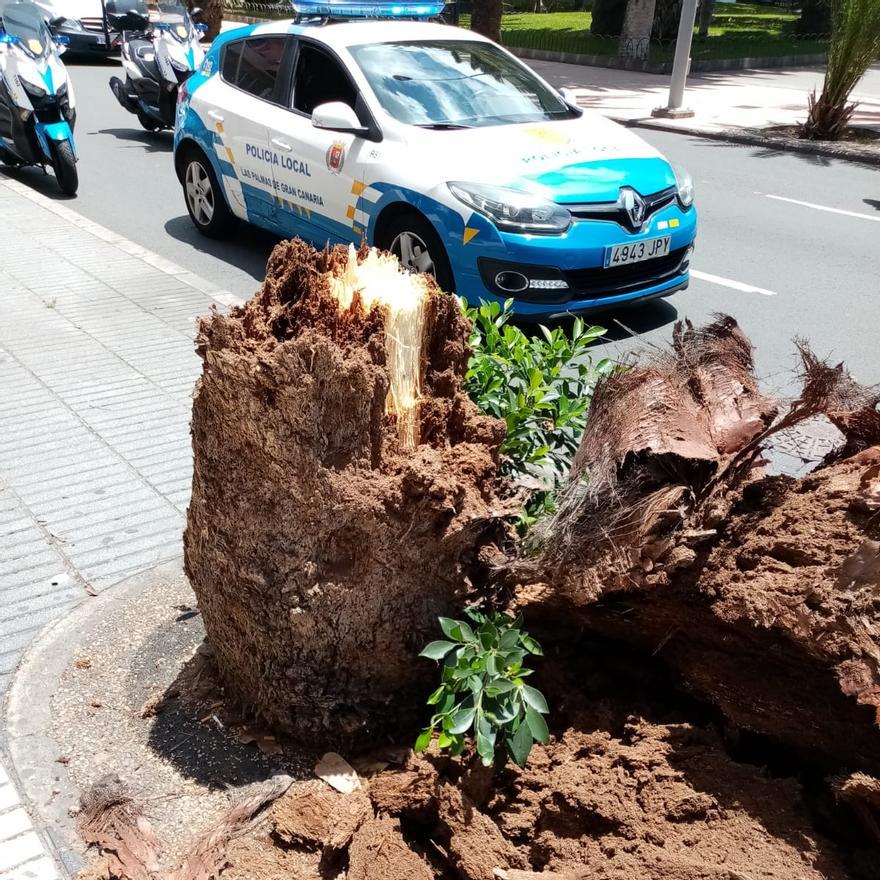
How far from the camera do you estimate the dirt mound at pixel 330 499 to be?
7.94 feet

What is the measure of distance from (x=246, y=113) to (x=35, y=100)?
12.8 feet

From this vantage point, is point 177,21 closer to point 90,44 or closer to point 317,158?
point 317,158

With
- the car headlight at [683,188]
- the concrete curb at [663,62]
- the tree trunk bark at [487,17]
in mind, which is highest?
the car headlight at [683,188]

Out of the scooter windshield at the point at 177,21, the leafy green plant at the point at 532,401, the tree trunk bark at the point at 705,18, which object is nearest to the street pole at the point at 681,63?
the scooter windshield at the point at 177,21

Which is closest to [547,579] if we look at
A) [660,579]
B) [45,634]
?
[660,579]

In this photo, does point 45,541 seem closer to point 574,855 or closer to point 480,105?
point 574,855

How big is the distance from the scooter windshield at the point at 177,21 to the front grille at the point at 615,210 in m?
9.99

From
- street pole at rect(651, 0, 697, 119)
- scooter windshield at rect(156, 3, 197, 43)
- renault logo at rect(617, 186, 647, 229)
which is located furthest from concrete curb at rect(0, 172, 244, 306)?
street pole at rect(651, 0, 697, 119)

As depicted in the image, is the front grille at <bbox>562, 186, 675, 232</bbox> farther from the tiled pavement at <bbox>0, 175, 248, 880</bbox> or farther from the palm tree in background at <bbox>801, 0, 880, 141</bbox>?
the palm tree in background at <bbox>801, 0, 880, 141</bbox>

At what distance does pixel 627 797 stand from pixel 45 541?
2758 millimetres

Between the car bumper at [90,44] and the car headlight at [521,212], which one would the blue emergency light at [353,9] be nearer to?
the car headlight at [521,212]

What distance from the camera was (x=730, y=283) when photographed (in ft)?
27.0

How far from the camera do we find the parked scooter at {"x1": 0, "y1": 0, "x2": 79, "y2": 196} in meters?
10.8

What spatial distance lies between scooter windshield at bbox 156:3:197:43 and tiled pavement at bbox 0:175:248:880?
679 centimetres
